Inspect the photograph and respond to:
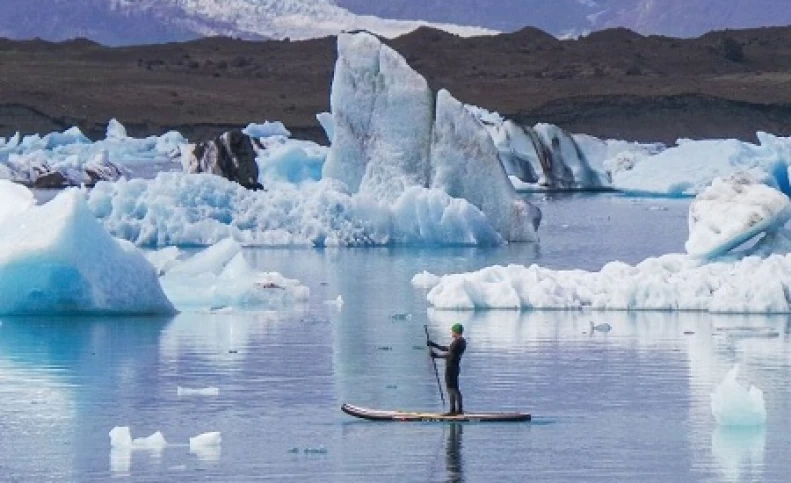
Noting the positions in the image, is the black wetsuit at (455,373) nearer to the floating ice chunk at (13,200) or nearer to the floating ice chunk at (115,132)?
the floating ice chunk at (13,200)

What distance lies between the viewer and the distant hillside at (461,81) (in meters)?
63.2

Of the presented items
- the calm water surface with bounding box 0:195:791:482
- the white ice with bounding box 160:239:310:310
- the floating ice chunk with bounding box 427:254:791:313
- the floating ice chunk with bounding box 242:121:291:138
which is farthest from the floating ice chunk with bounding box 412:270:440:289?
the floating ice chunk with bounding box 242:121:291:138

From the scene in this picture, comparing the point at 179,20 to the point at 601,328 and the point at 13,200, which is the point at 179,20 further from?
the point at 601,328

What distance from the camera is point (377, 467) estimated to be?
13.3m

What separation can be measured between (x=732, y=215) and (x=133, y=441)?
954 centimetres

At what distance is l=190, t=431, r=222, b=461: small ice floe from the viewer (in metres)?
13.6

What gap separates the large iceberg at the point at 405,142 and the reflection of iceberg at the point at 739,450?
47.9ft

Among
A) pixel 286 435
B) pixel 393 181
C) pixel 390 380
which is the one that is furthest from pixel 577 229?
pixel 286 435

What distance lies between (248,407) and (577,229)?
17971mm

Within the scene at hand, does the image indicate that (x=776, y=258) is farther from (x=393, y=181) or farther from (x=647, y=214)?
(x=647, y=214)

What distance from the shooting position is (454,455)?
13.7 m

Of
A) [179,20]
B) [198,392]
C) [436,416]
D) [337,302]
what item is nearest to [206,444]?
[436,416]

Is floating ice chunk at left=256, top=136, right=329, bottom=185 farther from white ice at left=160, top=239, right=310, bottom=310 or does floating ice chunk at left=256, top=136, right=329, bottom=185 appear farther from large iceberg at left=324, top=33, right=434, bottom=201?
white ice at left=160, top=239, right=310, bottom=310

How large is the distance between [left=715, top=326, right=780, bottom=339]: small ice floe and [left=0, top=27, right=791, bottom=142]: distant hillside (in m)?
40.8
